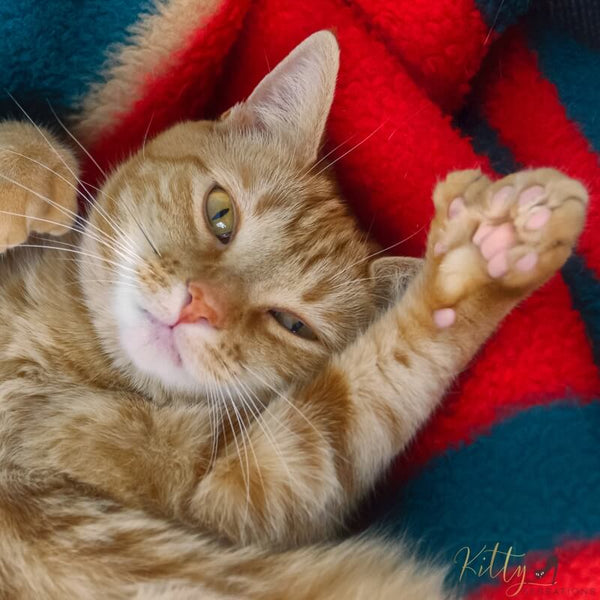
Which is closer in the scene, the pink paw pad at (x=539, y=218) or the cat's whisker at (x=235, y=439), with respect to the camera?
the pink paw pad at (x=539, y=218)

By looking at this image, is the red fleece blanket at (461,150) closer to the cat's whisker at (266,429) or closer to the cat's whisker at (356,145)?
the cat's whisker at (356,145)

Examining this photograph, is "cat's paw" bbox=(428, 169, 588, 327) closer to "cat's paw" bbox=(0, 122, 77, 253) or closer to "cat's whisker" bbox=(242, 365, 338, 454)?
"cat's whisker" bbox=(242, 365, 338, 454)

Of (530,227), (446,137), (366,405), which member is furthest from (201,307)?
(446,137)

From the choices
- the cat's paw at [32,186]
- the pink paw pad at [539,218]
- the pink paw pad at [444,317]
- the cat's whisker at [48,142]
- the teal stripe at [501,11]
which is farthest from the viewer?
the teal stripe at [501,11]

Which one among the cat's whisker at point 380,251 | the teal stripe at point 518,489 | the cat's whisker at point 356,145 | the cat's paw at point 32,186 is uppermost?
the cat's paw at point 32,186

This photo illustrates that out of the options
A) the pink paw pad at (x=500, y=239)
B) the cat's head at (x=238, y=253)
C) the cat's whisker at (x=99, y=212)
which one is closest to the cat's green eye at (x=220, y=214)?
the cat's head at (x=238, y=253)

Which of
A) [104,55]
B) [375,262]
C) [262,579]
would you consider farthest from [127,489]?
[104,55]

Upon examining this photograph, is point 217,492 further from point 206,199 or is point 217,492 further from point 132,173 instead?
point 132,173
